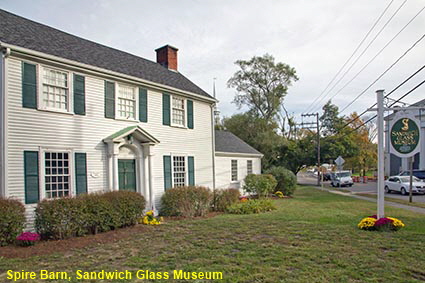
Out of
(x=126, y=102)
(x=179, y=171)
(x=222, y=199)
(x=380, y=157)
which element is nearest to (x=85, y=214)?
(x=126, y=102)

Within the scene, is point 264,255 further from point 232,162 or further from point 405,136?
point 232,162

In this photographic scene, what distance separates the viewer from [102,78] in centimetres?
1141

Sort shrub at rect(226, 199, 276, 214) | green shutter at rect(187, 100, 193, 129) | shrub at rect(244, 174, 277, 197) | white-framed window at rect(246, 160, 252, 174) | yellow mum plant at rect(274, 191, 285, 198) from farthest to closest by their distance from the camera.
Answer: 1. white-framed window at rect(246, 160, 252, 174)
2. yellow mum plant at rect(274, 191, 285, 198)
3. shrub at rect(244, 174, 277, 197)
4. green shutter at rect(187, 100, 193, 129)
5. shrub at rect(226, 199, 276, 214)

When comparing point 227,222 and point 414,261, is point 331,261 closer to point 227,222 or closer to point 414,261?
point 414,261

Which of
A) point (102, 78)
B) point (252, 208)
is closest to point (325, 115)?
point (252, 208)

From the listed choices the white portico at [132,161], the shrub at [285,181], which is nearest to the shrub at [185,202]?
the white portico at [132,161]

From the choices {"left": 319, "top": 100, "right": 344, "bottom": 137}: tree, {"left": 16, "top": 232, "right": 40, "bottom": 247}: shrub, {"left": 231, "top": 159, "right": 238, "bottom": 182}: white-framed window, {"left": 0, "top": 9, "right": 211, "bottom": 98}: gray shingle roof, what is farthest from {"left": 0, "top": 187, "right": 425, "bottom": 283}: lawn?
{"left": 319, "top": 100, "right": 344, "bottom": 137}: tree

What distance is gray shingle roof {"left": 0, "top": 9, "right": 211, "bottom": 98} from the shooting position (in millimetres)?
9852

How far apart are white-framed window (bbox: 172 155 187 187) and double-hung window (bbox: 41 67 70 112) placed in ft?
18.7

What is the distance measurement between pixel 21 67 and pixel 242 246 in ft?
27.2

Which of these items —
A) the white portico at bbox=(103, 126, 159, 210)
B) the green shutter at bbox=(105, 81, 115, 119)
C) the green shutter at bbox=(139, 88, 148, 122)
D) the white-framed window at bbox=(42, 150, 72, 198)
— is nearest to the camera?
the white-framed window at bbox=(42, 150, 72, 198)

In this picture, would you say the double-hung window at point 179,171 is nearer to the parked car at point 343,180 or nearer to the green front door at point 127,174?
the green front door at point 127,174

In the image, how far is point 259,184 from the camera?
19.0 m

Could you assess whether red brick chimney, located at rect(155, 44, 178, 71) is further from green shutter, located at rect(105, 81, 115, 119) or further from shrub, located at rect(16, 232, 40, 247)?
shrub, located at rect(16, 232, 40, 247)
